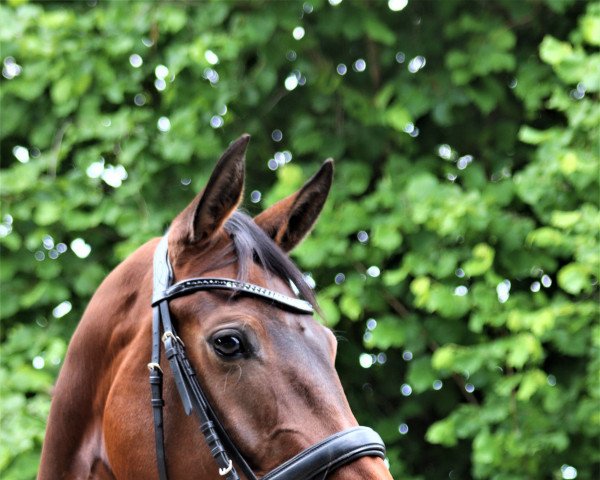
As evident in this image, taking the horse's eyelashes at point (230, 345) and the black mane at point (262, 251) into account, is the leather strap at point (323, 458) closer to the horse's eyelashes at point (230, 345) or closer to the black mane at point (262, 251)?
the horse's eyelashes at point (230, 345)

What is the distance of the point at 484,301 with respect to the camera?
162 inches

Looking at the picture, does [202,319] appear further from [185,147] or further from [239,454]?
[185,147]

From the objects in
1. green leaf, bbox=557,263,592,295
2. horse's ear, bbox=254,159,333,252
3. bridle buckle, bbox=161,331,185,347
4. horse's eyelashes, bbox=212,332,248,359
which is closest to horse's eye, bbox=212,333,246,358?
horse's eyelashes, bbox=212,332,248,359

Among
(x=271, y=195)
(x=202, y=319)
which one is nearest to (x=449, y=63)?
(x=271, y=195)

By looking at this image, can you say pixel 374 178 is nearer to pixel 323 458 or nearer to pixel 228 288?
pixel 228 288

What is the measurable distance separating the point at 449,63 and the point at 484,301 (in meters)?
1.26

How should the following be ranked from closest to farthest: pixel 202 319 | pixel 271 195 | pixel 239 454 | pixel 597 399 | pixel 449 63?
pixel 239 454 → pixel 202 319 → pixel 597 399 → pixel 271 195 → pixel 449 63

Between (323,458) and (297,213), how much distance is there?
75 cm

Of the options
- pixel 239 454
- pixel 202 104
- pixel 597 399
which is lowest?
pixel 597 399

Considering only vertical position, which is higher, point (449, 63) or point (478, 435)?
point (449, 63)

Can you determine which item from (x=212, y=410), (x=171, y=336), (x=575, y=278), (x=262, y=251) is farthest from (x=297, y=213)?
(x=575, y=278)

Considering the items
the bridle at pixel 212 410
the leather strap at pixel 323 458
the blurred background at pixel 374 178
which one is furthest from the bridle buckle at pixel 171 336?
the blurred background at pixel 374 178

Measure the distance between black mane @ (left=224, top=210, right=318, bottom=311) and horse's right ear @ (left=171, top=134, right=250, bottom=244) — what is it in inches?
2.6

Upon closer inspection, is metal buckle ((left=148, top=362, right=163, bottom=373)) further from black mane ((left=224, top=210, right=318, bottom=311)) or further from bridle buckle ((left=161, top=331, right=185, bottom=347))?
black mane ((left=224, top=210, right=318, bottom=311))
